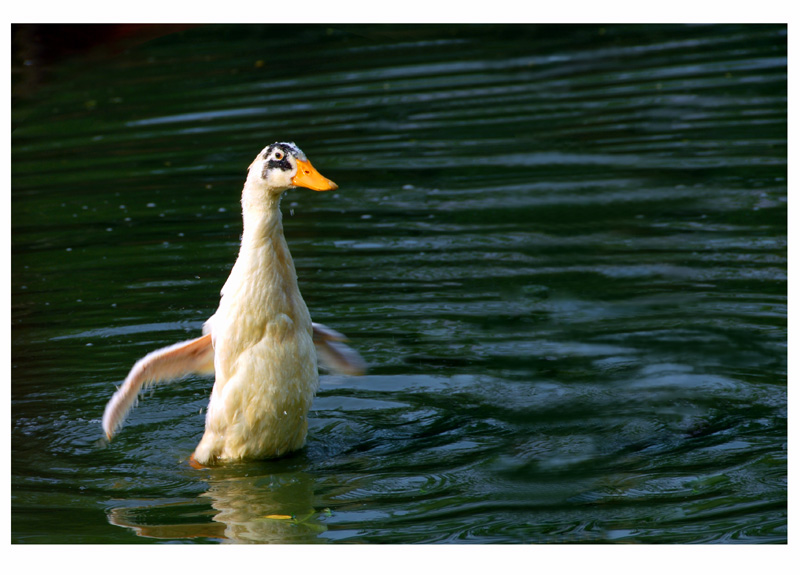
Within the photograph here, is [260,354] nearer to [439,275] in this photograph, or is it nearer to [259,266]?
[259,266]

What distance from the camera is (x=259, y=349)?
5.80 meters

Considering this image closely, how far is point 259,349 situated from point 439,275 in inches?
124

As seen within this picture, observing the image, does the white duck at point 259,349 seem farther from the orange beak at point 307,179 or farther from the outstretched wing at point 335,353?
the outstretched wing at point 335,353

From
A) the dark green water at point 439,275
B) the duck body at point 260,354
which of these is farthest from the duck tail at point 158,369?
the dark green water at point 439,275

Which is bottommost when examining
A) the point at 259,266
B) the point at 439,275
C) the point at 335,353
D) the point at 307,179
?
the point at 335,353

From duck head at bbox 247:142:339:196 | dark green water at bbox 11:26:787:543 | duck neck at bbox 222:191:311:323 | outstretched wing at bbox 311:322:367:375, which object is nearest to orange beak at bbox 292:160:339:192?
duck head at bbox 247:142:339:196

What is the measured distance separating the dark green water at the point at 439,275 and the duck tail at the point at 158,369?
0.36 meters

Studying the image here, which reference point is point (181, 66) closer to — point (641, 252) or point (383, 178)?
point (383, 178)

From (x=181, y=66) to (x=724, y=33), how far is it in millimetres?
7439

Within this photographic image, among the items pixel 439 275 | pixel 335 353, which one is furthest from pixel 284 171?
pixel 439 275

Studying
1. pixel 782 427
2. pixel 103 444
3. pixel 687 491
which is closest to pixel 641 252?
pixel 782 427

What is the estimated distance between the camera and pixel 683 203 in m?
9.74

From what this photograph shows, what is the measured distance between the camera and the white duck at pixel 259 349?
18.7 feet

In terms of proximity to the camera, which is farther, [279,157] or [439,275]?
[439,275]
